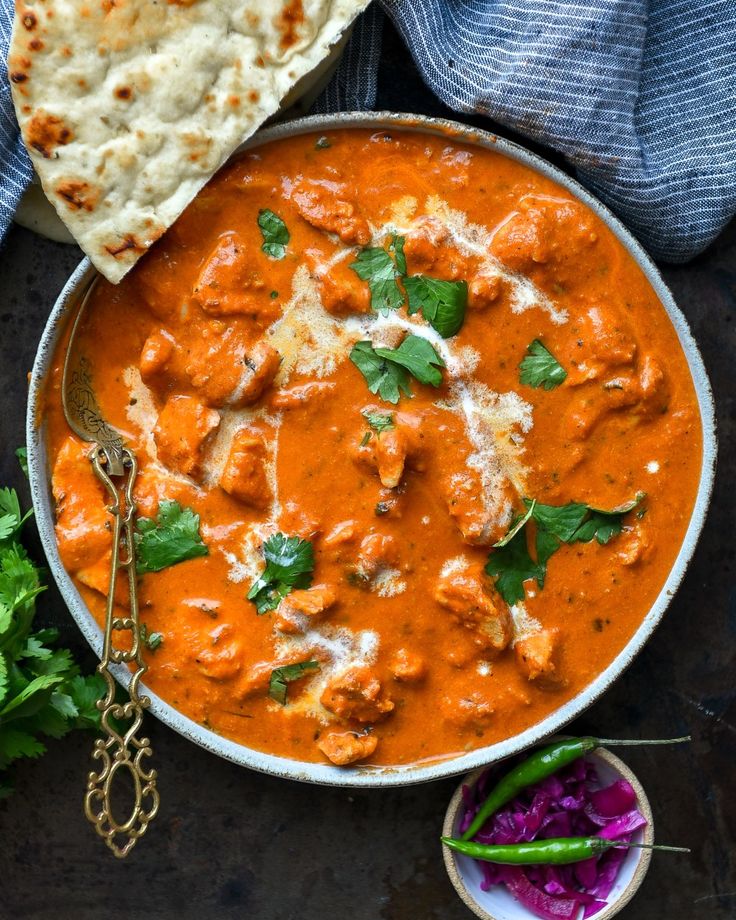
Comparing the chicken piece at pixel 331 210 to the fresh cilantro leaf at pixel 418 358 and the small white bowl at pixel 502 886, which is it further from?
the small white bowl at pixel 502 886

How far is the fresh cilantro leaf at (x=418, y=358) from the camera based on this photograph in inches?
122

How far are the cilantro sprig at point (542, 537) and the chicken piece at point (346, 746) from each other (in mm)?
709

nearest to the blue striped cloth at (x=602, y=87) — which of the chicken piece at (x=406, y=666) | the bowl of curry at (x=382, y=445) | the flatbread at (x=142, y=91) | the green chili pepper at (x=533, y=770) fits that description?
the bowl of curry at (x=382, y=445)

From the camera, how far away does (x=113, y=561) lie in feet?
10.1

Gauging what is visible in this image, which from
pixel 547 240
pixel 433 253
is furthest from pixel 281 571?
pixel 547 240

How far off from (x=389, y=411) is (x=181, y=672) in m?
1.18

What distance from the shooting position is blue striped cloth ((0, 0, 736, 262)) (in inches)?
124

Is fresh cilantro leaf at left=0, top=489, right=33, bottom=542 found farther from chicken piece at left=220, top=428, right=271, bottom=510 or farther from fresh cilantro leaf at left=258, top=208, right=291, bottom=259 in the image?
fresh cilantro leaf at left=258, top=208, right=291, bottom=259

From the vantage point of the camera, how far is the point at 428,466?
318 centimetres

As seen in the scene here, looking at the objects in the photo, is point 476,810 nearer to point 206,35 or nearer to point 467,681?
point 467,681

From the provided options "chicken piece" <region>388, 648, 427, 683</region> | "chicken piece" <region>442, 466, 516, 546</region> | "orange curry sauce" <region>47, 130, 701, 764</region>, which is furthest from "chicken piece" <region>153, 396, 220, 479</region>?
"chicken piece" <region>388, 648, 427, 683</region>

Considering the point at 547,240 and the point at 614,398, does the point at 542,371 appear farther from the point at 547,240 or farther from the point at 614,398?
the point at 547,240

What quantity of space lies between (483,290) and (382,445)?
63cm

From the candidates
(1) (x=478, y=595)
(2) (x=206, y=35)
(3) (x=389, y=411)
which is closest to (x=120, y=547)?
(3) (x=389, y=411)
